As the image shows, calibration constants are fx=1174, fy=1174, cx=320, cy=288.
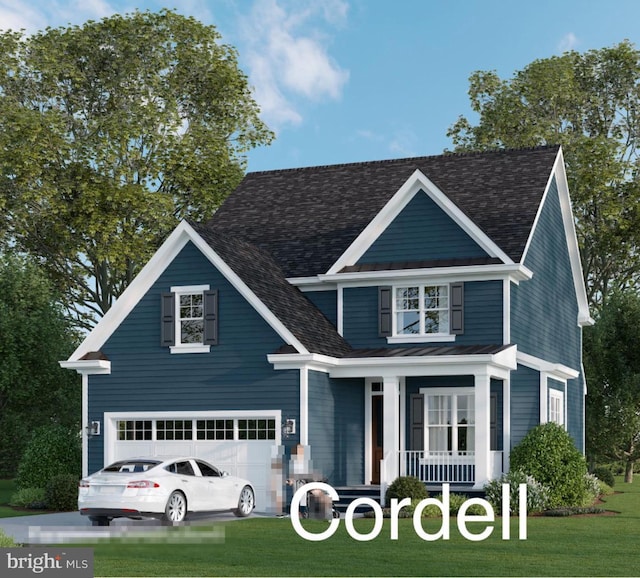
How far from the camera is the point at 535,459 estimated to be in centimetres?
2969

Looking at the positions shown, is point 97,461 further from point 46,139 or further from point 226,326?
point 46,139

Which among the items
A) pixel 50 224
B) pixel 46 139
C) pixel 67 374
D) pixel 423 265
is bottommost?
pixel 67 374

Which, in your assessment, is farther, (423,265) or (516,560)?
(423,265)

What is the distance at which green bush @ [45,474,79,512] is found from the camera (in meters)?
30.3

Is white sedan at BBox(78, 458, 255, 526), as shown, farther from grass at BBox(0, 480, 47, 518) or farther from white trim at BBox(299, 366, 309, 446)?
grass at BBox(0, 480, 47, 518)

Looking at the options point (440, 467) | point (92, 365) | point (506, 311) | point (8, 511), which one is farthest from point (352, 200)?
point (8, 511)

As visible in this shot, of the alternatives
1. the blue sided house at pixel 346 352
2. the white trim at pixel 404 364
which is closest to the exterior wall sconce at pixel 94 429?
the blue sided house at pixel 346 352

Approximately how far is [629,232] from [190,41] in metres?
20.4

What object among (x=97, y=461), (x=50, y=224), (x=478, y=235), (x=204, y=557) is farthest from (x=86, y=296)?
(x=204, y=557)

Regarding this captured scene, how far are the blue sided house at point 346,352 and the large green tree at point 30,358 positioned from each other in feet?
31.9

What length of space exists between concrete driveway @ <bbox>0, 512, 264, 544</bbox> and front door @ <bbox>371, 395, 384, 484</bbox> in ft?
17.8


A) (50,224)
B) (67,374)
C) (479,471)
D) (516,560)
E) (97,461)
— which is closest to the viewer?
(516,560)

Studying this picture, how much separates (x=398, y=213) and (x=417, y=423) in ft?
19.1

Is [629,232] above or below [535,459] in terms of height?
above
